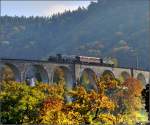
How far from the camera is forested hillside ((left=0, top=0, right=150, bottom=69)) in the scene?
110 metres

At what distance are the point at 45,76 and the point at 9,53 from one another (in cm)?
5994

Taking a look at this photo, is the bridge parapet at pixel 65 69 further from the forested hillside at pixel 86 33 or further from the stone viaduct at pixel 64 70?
the forested hillside at pixel 86 33

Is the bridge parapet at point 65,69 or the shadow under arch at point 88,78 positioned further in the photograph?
the shadow under arch at point 88,78

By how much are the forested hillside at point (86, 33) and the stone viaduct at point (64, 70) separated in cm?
3326

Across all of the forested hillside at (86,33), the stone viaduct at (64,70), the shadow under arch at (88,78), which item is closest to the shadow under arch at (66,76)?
the stone viaduct at (64,70)

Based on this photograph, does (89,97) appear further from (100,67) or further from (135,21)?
(135,21)

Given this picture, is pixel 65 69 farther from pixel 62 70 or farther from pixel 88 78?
pixel 88 78

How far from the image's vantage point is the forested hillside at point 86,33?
109769 mm

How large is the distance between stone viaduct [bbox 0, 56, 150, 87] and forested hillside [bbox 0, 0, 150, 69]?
33.3m

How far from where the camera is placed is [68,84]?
56.1 metres

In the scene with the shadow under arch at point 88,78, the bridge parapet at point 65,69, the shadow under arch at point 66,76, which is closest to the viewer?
the bridge parapet at point 65,69

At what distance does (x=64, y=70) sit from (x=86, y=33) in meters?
75.7

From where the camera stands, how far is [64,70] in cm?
5728

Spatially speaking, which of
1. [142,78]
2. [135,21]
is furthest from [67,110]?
[135,21]
